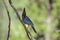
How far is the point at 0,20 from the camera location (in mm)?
7941

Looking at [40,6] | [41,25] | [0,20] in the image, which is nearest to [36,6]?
[40,6]

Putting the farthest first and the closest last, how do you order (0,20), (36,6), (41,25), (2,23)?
(36,6) → (41,25) → (0,20) → (2,23)

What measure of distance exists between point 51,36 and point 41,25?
33.2 inches

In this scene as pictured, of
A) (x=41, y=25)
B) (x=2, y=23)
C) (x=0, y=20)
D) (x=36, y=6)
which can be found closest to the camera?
(x=2, y=23)

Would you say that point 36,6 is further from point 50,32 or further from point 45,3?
point 50,32

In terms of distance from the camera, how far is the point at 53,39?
7793 mm

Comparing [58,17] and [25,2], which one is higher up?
[25,2]

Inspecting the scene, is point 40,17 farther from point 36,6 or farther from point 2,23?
point 2,23

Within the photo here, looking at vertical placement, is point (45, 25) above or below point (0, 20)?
below

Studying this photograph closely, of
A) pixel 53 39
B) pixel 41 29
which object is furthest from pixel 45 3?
pixel 53 39

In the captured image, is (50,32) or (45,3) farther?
(45,3)

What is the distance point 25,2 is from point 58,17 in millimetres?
1077

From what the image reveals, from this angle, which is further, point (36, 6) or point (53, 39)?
point (36, 6)

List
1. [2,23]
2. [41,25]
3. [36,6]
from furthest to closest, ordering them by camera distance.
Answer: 1. [36,6]
2. [41,25]
3. [2,23]
